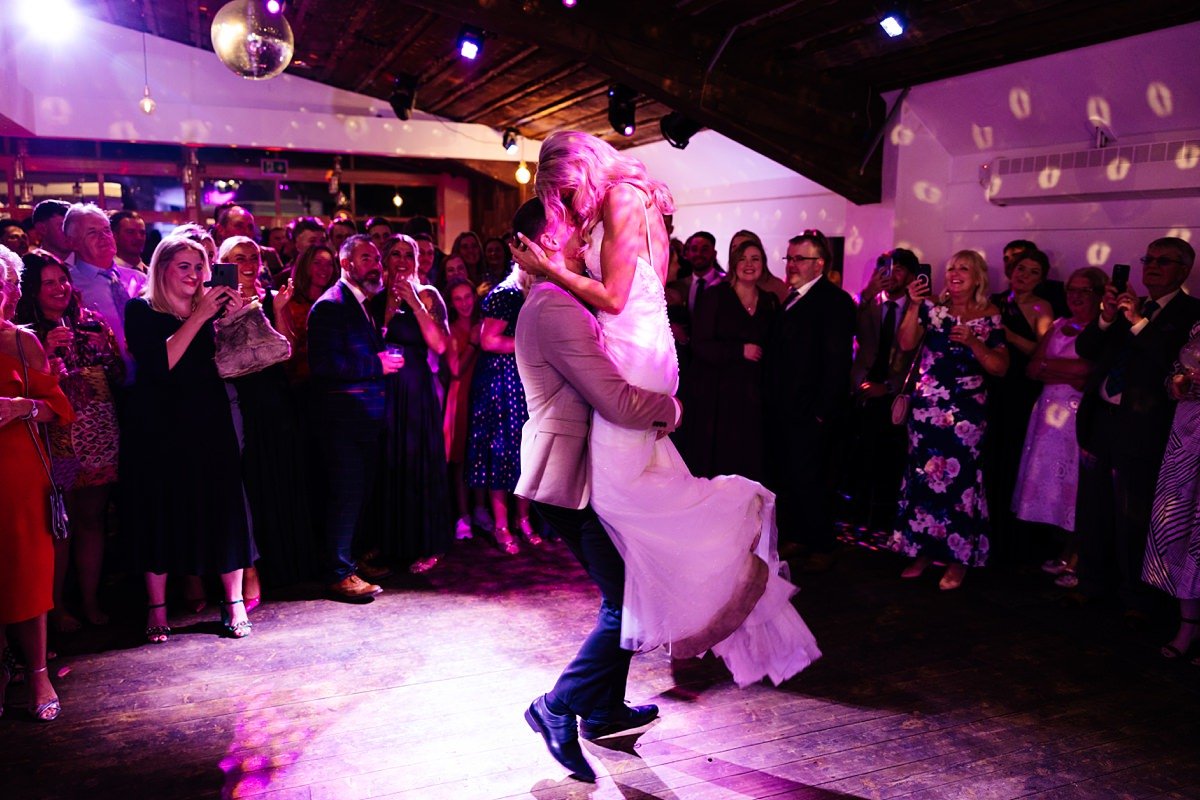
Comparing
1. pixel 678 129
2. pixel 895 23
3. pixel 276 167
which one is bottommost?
pixel 895 23

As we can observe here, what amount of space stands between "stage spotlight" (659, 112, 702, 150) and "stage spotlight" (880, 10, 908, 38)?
2367mm

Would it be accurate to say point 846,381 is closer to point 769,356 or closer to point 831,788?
point 769,356

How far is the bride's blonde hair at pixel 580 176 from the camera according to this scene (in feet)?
6.80

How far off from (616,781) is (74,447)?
2231 millimetres

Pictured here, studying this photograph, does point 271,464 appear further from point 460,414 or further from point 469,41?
point 469,41

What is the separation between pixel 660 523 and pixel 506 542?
7.39 feet

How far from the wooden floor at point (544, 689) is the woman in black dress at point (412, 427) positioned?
1.29 feet

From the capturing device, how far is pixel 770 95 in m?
5.45

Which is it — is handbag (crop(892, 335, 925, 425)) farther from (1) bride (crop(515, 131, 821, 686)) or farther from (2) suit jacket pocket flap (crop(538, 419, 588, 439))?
(2) suit jacket pocket flap (crop(538, 419, 588, 439))

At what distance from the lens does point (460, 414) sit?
447 centimetres

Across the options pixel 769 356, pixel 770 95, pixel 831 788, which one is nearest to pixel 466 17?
pixel 770 95

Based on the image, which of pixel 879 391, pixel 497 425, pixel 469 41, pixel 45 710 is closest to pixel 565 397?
pixel 45 710

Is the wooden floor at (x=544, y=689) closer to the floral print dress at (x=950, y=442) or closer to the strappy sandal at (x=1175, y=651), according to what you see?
the strappy sandal at (x=1175, y=651)

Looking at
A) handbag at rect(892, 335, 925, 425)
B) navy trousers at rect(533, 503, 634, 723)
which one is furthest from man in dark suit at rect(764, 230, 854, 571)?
navy trousers at rect(533, 503, 634, 723)
